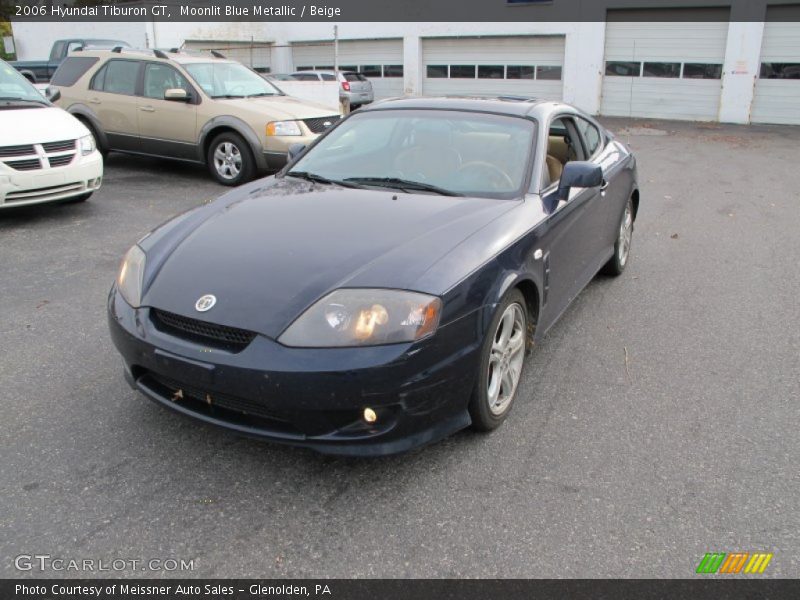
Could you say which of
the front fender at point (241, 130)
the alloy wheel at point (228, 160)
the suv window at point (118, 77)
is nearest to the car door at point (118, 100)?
the suv window at point (118, 77)

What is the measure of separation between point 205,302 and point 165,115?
24.6 ft

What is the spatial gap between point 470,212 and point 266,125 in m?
6.17

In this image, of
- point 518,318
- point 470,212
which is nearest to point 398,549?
point 518,318

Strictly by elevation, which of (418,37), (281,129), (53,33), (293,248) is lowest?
(281,129)

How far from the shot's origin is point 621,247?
18.4ft

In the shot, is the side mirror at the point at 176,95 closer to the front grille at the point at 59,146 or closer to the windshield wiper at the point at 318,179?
the front grille at the point at 59,146

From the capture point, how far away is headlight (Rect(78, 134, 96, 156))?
714 centimetres

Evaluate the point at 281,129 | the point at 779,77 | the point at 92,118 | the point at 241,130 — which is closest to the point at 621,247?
the point at 281,129

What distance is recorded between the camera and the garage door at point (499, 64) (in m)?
22.8

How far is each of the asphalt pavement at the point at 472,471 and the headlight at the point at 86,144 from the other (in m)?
2.71

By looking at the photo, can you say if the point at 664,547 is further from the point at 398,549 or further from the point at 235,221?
→ the point at 235,221

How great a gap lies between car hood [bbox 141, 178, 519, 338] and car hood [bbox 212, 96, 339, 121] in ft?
18.4

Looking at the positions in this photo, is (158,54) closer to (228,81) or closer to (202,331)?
(228,81)
